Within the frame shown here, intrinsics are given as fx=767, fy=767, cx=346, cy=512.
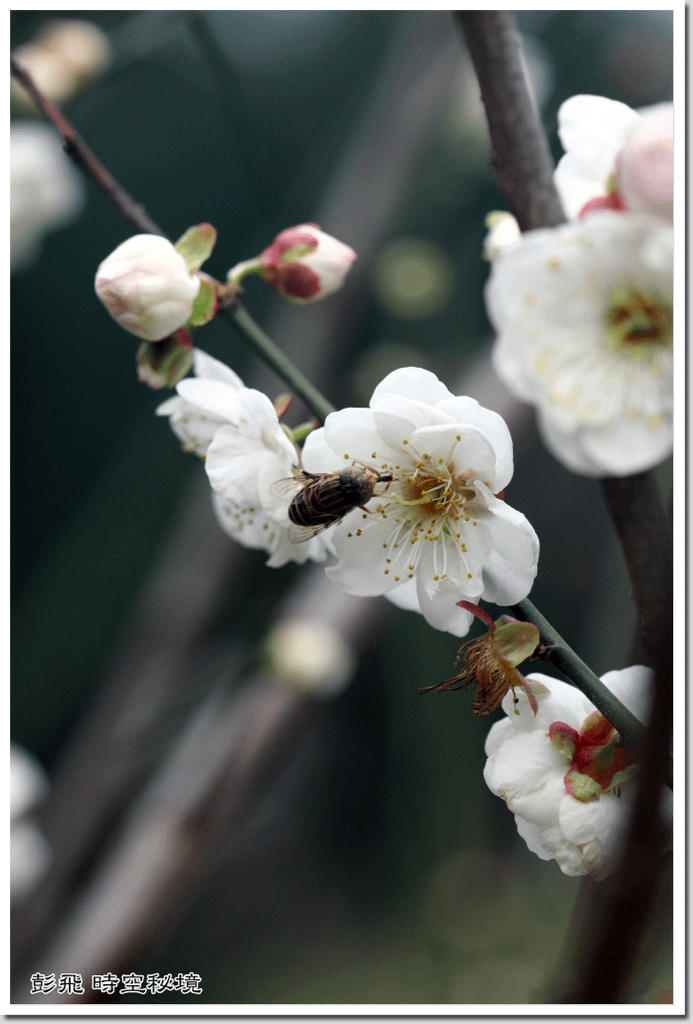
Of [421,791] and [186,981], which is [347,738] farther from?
[186,981]

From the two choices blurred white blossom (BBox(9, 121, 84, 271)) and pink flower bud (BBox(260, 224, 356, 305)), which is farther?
blurred white blossom (BBox(9, 121, 84, 271))

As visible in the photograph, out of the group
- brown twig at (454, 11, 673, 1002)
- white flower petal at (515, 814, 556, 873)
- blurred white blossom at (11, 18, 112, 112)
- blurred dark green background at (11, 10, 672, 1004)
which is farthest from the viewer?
blurred dark green background at (11, 10, 672, 1004)

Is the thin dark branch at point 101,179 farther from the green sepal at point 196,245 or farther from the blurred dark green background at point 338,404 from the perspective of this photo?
the blurred dark green background at point 338,404

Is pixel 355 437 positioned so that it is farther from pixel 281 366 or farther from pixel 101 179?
pixel 101 179

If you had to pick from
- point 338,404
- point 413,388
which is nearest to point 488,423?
point 413,388

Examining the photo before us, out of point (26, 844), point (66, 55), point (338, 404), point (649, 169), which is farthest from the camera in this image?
point (338, 404)

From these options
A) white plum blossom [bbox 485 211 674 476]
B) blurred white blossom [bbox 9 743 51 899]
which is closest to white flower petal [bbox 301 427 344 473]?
white plum blossom [bbox 485 211 674 476]

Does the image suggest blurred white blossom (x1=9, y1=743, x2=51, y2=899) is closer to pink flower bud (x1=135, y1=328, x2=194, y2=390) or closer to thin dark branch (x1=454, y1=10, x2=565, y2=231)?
pink flower bud (x1=135, y1=328, x2=194, y2=390)

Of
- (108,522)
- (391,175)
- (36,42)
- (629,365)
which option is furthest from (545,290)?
(108,522)
